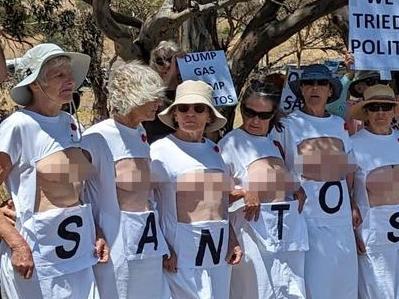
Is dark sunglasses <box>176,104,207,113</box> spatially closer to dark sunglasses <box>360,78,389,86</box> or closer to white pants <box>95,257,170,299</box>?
white pants <box>95,257,170,299</box>

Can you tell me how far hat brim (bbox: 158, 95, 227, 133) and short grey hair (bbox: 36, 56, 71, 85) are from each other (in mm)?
668

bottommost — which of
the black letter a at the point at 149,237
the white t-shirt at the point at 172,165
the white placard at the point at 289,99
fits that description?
the black letter a at the point at 149,237

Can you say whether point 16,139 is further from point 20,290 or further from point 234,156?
point 234,156

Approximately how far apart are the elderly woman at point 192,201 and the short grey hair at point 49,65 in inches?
27.1

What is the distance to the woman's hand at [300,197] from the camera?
4766 mm

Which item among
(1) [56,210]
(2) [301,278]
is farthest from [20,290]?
(2) [301,278]

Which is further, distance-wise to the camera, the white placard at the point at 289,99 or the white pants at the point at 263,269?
the white placard at the point at 289,99

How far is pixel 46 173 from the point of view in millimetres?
3973

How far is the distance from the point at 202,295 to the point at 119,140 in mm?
938

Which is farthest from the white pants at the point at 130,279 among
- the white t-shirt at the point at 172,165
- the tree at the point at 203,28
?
the tree at the point at 203,28

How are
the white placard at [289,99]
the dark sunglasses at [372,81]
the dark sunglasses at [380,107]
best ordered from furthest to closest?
1. the dark sunglasses at [372,81]
2. the white placard at [289,99]
3. the dark sunglasses at [380,107]

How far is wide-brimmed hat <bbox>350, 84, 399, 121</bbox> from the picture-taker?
5.02 m

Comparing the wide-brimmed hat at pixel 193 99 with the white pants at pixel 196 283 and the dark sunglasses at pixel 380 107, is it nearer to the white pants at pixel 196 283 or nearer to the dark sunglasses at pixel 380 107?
the white pants at pixel 196 283

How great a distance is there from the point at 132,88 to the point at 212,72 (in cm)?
116
